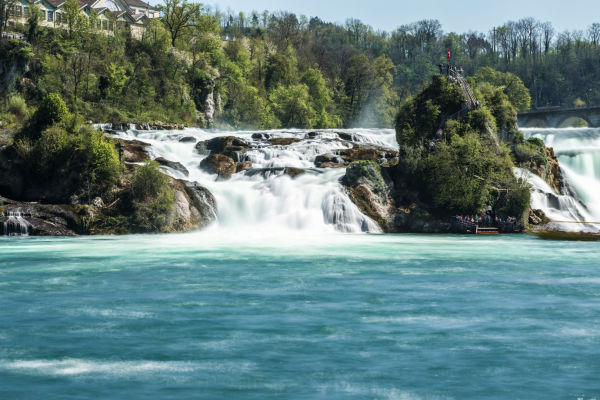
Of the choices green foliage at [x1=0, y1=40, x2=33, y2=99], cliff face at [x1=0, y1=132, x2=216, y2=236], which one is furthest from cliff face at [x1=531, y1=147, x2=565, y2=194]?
green foliage at [x1=0, y1=40, x2=33, y2=99]

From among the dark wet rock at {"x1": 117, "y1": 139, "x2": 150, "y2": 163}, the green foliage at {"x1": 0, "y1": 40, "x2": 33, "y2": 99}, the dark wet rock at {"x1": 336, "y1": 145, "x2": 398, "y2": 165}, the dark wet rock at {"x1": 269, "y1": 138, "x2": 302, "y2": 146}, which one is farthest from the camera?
the green foliage at {"x1": 0, "y1": 40, "x2": 33, "y2": 99}

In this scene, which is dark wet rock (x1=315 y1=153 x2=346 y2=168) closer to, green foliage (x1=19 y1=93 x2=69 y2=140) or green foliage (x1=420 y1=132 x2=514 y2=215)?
green foliage (x1=420 y1=132 x2=514 y2=215)

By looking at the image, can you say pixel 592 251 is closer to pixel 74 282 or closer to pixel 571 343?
pixel 571 343

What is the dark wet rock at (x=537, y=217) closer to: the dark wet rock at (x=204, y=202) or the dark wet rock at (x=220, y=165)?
the dark wet rock at (x=220, y=165)

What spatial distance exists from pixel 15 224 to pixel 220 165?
1573 cm

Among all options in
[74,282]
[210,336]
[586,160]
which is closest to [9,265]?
[74,282]

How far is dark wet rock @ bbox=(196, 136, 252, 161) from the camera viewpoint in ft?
182

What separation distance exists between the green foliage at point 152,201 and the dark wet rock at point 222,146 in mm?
12664

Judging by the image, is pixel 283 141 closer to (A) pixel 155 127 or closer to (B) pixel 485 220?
(A) pixel 155 127

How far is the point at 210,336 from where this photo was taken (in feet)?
53.7

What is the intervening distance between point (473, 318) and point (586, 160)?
149 feet

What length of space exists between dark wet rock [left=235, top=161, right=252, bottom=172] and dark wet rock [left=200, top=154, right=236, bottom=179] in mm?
226

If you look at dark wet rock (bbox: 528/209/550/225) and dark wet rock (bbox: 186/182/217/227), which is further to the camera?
dark wet rock (bbox: 528/209/550/225)

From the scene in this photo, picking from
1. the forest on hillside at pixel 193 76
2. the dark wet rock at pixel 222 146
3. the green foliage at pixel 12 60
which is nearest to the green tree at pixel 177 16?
the forest on hillside at pixel 193 76
